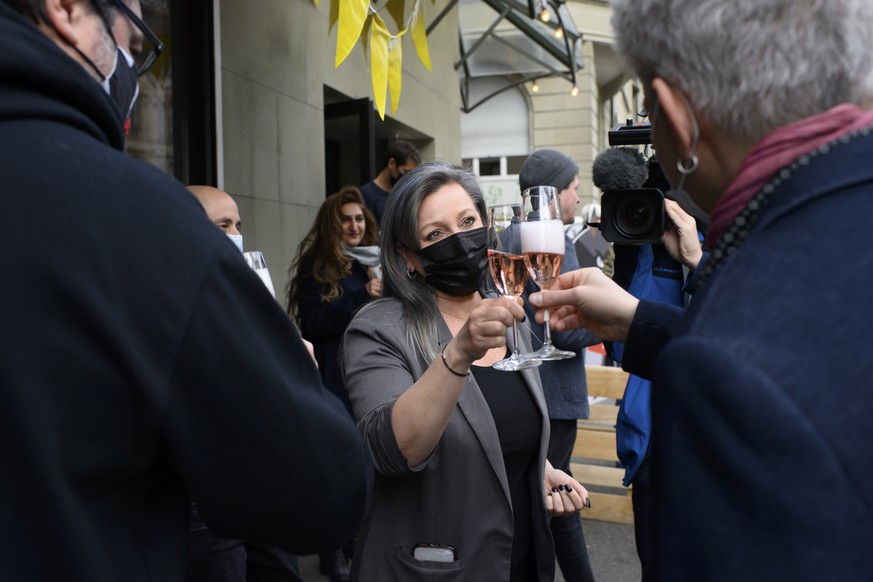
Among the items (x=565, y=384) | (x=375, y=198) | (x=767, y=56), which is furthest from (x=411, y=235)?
(x=375, y=198)

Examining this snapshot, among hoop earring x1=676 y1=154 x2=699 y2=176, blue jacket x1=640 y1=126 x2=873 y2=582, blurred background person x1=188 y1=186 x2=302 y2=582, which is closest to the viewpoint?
blue jacket x1=640 y1=126 x2=873 y2=582

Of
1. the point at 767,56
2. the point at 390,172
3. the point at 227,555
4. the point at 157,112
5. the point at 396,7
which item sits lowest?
the point at 227,555

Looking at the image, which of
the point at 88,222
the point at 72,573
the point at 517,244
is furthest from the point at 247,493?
the point at 517,244

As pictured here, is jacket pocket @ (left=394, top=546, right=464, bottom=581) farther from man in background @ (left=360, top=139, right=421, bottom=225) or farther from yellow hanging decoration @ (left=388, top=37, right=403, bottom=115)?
man in background @ (left=360, top=139, right=421, bottom=225)

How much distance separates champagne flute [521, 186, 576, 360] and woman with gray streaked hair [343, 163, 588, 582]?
12 centimetres

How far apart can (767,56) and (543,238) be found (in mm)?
844

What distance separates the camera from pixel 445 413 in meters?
1.84

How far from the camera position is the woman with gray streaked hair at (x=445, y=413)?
186cm

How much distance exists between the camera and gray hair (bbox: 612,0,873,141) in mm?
898

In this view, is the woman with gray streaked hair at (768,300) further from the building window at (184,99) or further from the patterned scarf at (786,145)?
the building window at (184,99)

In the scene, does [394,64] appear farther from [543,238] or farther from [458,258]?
[543,238]

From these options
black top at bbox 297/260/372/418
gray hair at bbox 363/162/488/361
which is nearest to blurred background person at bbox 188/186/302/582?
gray hair at bbox 363/162/488/361

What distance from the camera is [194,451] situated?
1.01 meters

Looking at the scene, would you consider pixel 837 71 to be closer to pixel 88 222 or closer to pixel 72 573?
pixel 88 222
